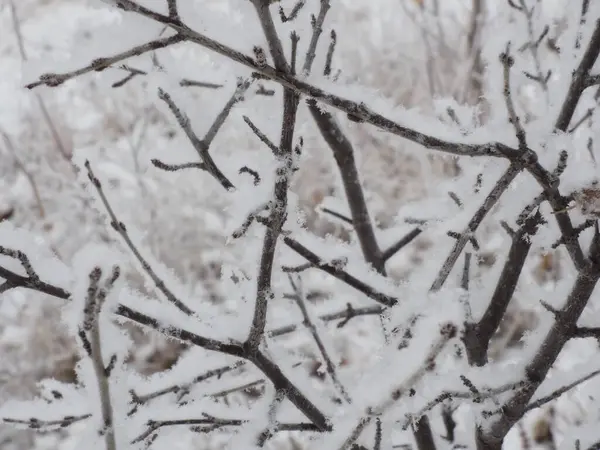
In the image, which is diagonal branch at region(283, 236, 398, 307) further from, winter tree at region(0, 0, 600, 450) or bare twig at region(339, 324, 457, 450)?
bare twig at region(339, 324, 457, 450)

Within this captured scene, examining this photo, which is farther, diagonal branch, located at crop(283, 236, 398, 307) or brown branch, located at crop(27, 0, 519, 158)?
diagonal branch, located at crop(283, 236, 398, 307)

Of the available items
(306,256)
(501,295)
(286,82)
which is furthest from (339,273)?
(286,82)

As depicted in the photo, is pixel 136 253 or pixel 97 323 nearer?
pixel 97 323

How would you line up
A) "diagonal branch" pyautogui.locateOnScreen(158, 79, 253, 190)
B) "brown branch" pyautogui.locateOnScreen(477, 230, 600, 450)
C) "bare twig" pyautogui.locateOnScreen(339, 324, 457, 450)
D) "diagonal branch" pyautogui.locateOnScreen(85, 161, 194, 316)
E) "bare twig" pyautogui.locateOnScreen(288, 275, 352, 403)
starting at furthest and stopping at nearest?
"bare twig" pyautogui.locateOnScreen(288, 275, 352, 403) < "diagonal branch" pyautogui.locateOnScreen(85, 161, 194, 316) < "diagonal branch" pyautogui.locateOnScreen(158, 79, 253, 190) < "brown branch" pyautogui.locateOnScreen(477, 230, 600, 450) < "bare twig" pyautogui.locateOnScreen(339, 324, 457, 450)

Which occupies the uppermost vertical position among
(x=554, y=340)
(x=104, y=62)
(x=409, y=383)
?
(x=104, y=62)

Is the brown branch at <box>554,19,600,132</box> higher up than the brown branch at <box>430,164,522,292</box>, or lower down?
higher up

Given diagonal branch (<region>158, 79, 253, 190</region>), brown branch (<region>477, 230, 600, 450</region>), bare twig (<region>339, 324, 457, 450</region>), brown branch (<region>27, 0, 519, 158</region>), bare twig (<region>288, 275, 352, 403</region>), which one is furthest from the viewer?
bare twig (<region>288, 275, 352, 403</region>)

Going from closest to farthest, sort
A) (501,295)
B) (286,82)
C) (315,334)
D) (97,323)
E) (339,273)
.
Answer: (97,323) < (286,82) < (501,295) < (339,273) < (315,334)

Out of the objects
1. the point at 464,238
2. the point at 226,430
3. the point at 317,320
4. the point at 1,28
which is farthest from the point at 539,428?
the point at 1,28

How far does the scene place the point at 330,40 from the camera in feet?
4.12

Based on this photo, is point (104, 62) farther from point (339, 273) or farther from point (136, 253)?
point (339, 273)

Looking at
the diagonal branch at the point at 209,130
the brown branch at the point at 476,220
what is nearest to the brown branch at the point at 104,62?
the diagonal branch at the point at 209,130

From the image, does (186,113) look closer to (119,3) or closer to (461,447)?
(119,3)

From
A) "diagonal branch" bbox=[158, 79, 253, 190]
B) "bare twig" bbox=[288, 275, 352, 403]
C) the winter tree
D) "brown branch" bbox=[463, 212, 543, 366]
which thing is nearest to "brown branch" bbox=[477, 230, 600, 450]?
the winter tree
